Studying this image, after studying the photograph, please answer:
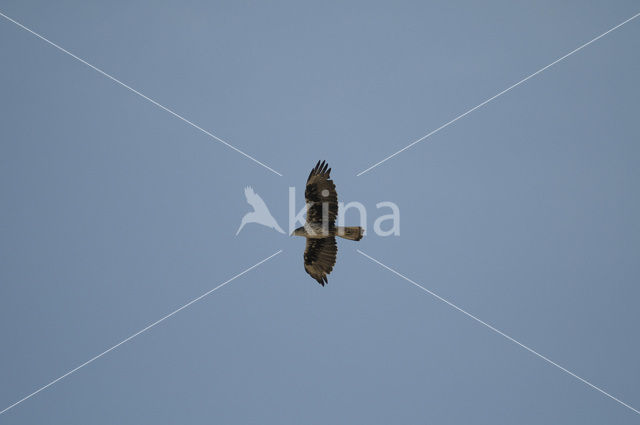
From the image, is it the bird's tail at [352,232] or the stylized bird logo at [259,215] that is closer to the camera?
the bird's tail at [352,232]

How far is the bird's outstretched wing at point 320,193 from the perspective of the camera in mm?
23891

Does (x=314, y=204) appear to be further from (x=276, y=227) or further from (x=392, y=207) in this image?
(x=392, y=207)

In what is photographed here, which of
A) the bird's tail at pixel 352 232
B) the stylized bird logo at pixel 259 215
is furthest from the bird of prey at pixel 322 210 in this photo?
the stylized bird logo at pixel 259 215

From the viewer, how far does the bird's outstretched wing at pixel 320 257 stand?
83.2 ft

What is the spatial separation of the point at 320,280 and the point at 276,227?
2462 millimetres

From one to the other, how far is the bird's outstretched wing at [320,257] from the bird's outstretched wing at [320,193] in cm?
147

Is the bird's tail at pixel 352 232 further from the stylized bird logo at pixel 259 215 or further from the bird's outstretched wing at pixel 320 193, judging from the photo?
the stylized bird logo at pixel 259 215

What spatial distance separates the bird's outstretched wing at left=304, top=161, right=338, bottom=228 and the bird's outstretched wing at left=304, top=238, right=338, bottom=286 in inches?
57.8

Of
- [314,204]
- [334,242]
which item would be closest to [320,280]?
[334,242]

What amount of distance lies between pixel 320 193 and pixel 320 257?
8.54ft

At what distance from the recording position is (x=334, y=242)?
83.1 feet

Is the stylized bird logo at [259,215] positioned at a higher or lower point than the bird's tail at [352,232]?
higher

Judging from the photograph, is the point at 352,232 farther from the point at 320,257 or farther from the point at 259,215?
the point at 259,215

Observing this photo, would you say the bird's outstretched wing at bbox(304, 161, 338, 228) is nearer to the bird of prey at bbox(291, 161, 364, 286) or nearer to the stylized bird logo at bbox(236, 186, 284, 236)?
the bird of prey at bbox(291, 161, 364, 286)
